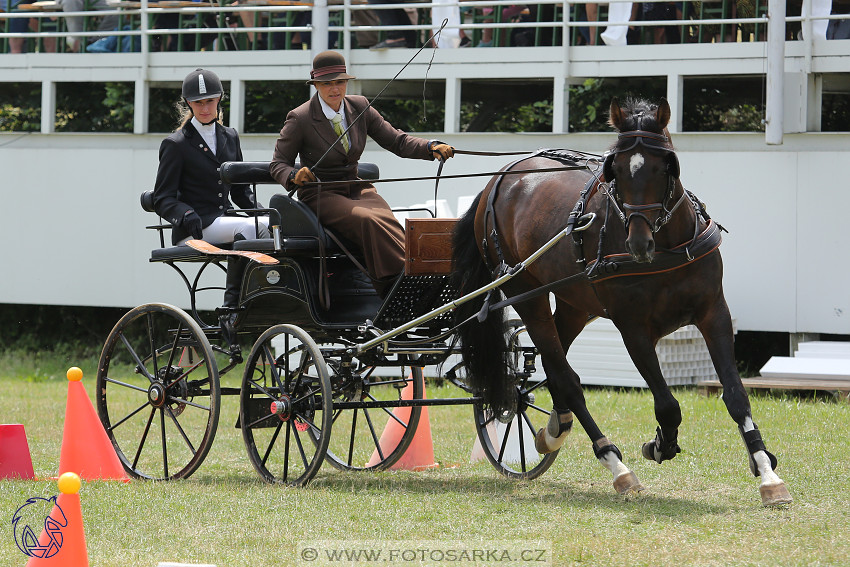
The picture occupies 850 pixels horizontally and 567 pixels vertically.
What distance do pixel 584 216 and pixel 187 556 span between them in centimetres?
263

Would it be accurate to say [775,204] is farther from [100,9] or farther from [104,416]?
[100,9]

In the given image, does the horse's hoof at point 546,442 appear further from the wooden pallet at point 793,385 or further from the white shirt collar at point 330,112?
the wooden pallet at point 793,385

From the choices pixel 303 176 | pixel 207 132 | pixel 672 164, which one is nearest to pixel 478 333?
pixel 303 176

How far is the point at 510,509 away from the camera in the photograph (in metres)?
6.26

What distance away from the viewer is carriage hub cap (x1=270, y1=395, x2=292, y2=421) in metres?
7.19

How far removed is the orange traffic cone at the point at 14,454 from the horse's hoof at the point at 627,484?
3518 millimetres

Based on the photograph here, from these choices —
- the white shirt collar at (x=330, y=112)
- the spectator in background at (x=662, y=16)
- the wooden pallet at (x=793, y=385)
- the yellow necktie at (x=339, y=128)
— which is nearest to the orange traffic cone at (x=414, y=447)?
the yellow necktie at (x=339, y=128)

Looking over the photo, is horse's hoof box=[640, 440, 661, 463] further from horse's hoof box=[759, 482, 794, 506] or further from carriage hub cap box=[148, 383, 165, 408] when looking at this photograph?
carriage hub cap box=[148, 383, 165, 408]

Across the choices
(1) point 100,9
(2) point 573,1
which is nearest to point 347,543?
(2) point 573,1

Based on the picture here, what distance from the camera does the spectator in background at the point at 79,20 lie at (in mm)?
16031

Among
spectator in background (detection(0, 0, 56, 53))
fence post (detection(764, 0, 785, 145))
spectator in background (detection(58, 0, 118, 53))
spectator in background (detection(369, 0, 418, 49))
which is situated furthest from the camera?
spectator in background (detection(0, 0, 56, 53))

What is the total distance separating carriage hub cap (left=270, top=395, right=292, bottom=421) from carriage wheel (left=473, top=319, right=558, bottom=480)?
127cm

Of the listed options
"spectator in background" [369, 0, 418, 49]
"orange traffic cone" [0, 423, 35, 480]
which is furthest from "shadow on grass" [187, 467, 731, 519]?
"spectator in background" [369, 0, 418, 49]

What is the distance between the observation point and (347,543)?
5441 millimetres
